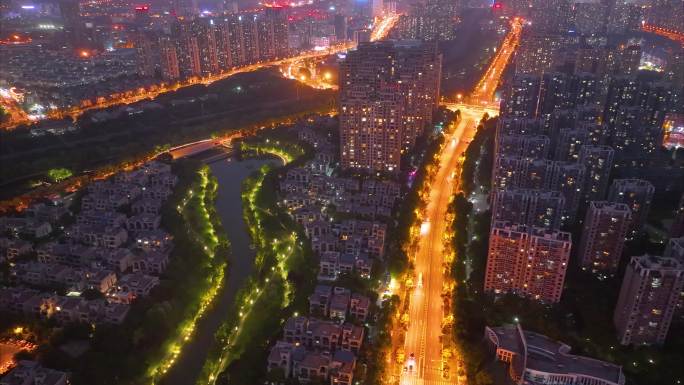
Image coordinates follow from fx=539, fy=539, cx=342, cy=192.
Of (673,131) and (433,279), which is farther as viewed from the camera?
(673,131)

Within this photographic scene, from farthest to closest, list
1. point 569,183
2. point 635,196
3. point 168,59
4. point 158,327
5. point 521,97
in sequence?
point 168,59 → point 521,97 → point 569,183 → point 635,196 → point 158,327

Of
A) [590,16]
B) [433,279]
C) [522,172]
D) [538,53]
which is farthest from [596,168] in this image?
[590,16]

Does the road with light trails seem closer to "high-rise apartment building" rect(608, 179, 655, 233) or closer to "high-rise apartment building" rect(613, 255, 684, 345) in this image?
"high-rise apartment building" rect(613, 255, 684, 345)

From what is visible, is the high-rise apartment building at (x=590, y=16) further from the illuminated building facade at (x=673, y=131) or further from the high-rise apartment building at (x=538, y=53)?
the illuminated building facade at (x=673, y=131)

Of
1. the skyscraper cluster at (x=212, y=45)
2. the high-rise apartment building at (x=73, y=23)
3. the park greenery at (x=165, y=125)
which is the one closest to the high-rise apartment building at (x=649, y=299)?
Answer: the park greenery at (x=165, y=125)

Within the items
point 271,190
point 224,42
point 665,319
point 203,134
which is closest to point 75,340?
point 271,190

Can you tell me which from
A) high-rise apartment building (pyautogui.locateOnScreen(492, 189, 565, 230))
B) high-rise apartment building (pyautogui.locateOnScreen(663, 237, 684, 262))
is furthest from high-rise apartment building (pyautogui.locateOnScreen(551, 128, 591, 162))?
high-rise apartment building (pyautogui.locateOnScreen(663, 237, 684, 262))

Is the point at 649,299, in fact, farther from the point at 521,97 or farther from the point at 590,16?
the point at 590,16
